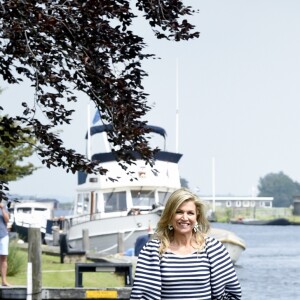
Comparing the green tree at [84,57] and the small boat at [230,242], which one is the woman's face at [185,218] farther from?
the small boat at [230,242]

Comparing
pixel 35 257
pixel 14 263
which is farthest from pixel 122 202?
Answer: pixel 35 257

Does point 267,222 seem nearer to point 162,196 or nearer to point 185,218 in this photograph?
point 162,196

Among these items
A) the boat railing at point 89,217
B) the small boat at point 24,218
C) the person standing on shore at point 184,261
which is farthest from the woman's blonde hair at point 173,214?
the boat railing at point 89,217

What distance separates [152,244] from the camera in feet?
25.8

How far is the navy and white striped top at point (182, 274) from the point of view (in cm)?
775

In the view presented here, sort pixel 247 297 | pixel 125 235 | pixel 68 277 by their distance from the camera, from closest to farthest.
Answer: pixel 68 277 → pixel 247 297 → pixel 125 235

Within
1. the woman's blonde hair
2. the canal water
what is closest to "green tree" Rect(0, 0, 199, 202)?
the woman's blonde hair

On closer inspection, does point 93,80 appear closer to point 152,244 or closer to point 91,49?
point 91,49

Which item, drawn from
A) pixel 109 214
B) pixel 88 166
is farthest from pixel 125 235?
pixel 88 166

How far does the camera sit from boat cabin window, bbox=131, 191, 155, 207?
147 ft

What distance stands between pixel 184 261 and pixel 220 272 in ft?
0.78

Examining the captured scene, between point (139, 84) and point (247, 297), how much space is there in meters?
22.9

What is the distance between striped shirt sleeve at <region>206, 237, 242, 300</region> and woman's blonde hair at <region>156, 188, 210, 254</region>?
67 millimetres

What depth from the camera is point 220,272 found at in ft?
25.8
